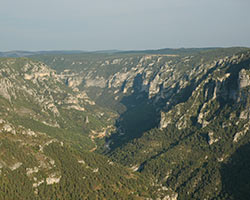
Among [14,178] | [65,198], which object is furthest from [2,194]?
[65,198]

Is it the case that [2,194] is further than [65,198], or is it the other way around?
[65,198]

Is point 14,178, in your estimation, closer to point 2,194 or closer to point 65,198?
point 2,194

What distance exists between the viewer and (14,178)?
200m

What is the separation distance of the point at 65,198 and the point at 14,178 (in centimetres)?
3472

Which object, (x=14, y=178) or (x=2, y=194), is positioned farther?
(x=14, y=178)

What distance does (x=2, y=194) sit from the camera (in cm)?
18388

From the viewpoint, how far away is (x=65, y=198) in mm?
199500

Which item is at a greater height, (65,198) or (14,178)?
(14,178)

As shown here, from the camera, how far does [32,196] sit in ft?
630

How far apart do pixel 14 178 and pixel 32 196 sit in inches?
707

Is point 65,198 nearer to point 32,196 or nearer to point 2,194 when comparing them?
point 32,196

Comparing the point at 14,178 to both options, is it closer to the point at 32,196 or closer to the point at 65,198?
the point at 32,196

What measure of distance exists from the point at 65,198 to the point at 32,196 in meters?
20.5
